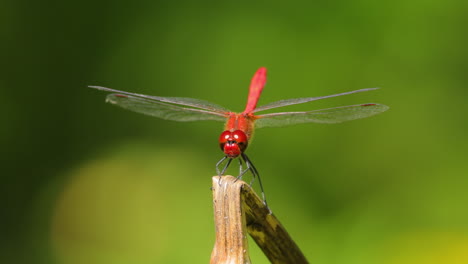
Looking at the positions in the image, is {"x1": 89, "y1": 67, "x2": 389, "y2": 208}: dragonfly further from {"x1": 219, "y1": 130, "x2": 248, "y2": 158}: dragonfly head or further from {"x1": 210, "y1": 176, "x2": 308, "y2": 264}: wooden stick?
{"x1": 210, "y1": 176, "x2": 308, "y2": 264}: wooden stick

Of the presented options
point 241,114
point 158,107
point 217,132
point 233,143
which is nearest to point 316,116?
point 241,114

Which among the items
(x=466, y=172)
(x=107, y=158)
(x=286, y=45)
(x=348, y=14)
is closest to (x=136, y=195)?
(x=107, y=158)

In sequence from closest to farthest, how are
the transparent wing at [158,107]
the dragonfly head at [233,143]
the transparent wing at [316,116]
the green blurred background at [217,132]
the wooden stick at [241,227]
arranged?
the wooden stick at [241,227] → the dragonfly head at [233,143] → the transparent wing at [316,116] → the transparent wing at [158,107] → the green blurred background at [217,132]

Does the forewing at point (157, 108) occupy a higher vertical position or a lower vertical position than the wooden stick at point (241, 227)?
higher

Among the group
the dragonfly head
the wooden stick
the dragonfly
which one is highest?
the dragonfly

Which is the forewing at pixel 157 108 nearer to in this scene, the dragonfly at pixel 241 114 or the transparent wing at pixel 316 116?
the dragonfly at pixel 241 114

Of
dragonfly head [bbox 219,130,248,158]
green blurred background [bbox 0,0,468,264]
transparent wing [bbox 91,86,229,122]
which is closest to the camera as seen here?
dragonfly head [bbox 219,130,248,158]

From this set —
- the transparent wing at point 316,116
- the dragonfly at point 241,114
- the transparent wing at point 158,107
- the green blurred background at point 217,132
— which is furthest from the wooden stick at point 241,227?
the green blurred background at point 217,132

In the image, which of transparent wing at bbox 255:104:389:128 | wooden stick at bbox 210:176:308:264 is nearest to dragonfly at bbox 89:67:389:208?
transparent wing at bbox 255:104:389:128
